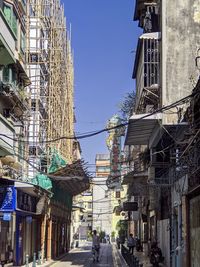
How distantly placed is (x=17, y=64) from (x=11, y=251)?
956 centimetres

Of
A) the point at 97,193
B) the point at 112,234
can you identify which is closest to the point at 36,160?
the point at 112,234

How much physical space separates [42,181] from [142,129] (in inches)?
489

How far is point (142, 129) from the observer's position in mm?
25734

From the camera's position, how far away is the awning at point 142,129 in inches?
941

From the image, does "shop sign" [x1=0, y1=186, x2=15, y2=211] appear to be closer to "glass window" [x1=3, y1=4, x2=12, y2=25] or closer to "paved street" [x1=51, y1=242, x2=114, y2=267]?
"paved street" [x1=51, y1=242, x2=114, y2=267]

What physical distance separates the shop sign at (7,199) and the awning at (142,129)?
597 cm

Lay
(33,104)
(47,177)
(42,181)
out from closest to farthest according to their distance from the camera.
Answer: (42,181)
(47,177)
(33,104)

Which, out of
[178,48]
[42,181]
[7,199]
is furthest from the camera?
[42,181]

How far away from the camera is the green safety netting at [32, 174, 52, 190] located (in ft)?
115

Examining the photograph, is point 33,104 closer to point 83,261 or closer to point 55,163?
point 55,163

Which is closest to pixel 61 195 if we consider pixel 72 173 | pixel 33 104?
pixel 33 104

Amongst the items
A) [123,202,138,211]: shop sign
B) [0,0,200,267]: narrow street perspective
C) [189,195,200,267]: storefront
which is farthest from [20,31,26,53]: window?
[123,202,138,211]: shop sign

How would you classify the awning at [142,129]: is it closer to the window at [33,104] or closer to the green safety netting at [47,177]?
the green safety netting at [47,177]

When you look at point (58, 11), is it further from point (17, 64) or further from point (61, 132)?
point (17, 64)
